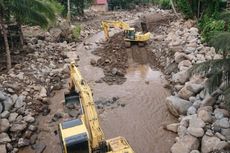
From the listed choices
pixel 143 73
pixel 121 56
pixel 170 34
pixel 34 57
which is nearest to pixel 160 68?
pixel 143 73

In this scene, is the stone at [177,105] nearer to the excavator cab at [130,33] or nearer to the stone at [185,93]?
the stone at [185,93]

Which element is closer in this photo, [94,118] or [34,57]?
[94,118]

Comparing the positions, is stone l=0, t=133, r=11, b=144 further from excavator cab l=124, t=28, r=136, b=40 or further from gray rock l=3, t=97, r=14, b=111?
excavator cab l=124, t=28, r=136, b=40

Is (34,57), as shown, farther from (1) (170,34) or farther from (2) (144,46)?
(1) (170,34)

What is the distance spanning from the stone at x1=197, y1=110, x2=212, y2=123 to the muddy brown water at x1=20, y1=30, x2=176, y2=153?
53.1 inches

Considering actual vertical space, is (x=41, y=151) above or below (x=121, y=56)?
below

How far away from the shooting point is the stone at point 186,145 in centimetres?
1113

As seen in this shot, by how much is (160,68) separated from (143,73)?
4.51 feet

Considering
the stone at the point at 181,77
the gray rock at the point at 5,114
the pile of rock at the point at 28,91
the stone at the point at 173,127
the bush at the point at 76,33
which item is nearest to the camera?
the pile of rock at the point at 28,91

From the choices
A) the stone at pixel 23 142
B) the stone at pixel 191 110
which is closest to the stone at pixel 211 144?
the stone at pixel 191 110

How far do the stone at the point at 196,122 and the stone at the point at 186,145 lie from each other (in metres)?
0.56

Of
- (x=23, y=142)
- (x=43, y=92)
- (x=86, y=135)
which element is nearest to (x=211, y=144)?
(x=86, y=135)

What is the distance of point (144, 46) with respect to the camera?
2495 centimetres

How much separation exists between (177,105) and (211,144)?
11.2 feet
